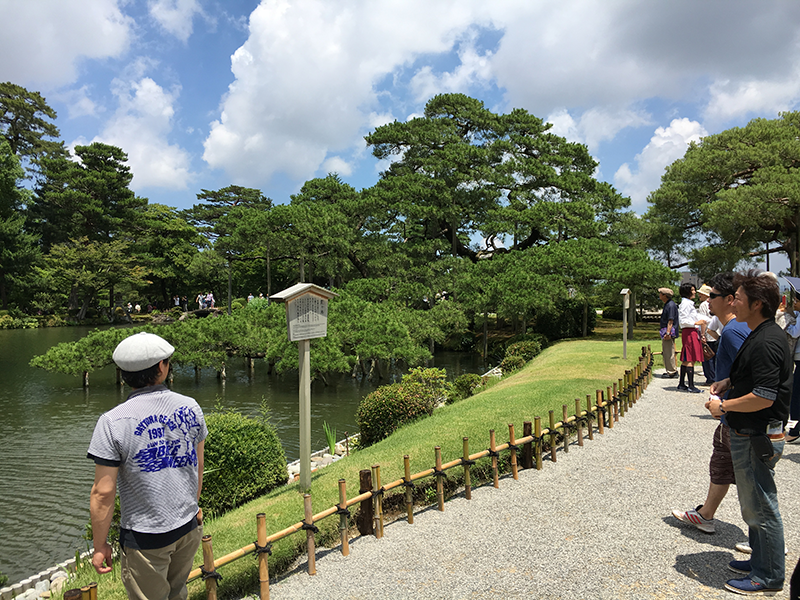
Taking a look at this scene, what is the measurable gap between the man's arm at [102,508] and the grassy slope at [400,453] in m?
1.64

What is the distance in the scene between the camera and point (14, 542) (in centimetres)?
712

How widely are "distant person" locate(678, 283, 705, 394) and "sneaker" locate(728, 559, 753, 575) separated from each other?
21.3 ft

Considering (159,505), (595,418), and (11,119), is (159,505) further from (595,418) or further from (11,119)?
(11,119)

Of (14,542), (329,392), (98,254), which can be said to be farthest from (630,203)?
(98,254)

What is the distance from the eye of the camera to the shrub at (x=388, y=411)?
936cm

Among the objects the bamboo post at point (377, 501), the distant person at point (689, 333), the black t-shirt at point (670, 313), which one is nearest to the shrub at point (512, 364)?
the distant person at point (689, 333)

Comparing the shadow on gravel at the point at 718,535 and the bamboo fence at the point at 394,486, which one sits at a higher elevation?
the bamboo fence at the point at 394,486

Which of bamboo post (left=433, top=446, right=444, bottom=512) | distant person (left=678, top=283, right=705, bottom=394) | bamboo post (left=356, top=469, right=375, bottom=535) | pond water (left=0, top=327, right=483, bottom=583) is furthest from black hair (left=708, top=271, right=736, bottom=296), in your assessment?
pond water (left=0, top=327, right=483, bottom=583)

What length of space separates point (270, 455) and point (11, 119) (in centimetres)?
4946

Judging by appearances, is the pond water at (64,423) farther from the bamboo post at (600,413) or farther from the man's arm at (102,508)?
the bamboo post at (600,413)

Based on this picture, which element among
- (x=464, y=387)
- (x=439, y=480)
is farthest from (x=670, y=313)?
(x=439, y=480)

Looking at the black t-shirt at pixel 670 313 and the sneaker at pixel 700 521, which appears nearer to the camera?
the sneaker at pixel 700 521

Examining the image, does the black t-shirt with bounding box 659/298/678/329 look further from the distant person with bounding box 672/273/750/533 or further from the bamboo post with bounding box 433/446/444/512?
the bamboo post with bounding box 433/446/444/512

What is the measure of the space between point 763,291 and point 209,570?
406 centimetres
